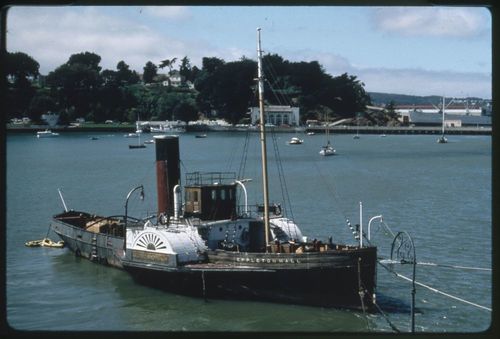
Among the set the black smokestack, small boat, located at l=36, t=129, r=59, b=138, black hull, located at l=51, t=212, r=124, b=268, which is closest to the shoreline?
small boat, located at l=36, t=129, r=59, b=138

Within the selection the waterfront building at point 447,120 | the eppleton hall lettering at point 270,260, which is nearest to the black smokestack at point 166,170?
the eppleton hall lettering at point 270,260

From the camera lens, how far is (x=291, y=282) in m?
8.55

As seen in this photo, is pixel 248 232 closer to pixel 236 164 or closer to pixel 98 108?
pixel 236 164

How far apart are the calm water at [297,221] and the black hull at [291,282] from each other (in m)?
0.13

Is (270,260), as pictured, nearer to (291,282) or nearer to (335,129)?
(291,282)

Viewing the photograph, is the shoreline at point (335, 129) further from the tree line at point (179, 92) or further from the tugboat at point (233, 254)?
the tugboat at point (233, 254)

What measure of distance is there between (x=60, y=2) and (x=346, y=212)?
14.6 metres

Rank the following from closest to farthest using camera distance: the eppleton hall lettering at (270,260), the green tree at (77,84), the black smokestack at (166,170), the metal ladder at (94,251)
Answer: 1. the eppleton hall lettering at (270,260)
2. the black smokestack at (166,170)
3. the metal ladder at (94,251)
4. the green tree at (77,84)

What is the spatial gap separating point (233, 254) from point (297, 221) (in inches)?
266

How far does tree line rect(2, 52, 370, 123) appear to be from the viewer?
125ft

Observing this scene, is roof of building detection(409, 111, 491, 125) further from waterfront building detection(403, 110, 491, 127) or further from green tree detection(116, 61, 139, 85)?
green tree detection(116, 61, 139, 85)

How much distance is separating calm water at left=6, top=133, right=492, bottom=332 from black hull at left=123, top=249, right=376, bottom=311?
0.13m

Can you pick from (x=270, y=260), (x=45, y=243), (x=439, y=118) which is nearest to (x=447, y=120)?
(x=439, y=118)

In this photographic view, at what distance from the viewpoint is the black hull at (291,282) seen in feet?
27.4
